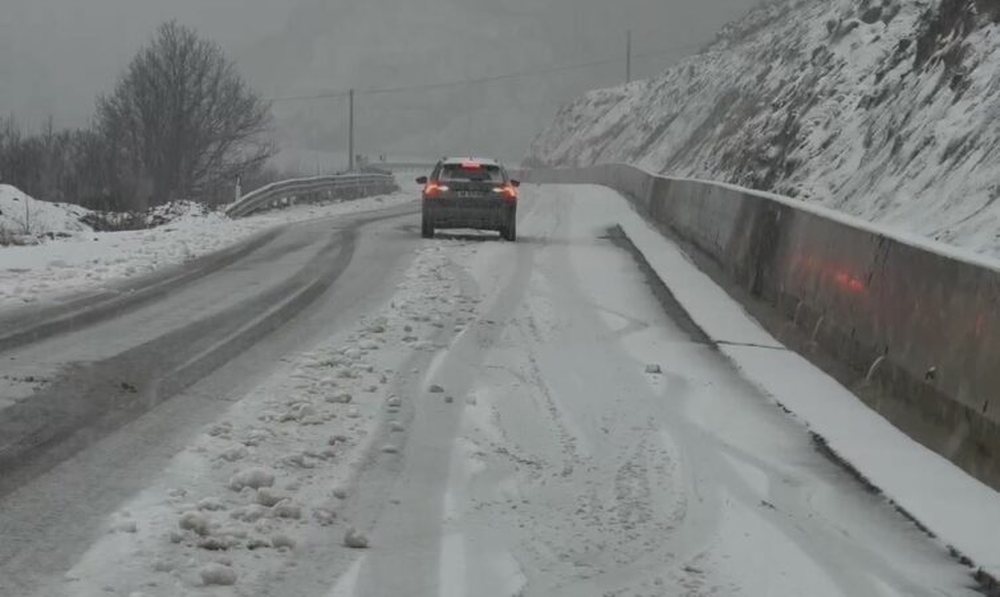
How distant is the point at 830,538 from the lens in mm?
4676

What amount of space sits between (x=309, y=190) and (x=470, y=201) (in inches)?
675

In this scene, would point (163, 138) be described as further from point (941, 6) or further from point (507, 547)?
point (507, 547)

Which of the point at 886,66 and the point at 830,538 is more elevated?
the point at 886,66

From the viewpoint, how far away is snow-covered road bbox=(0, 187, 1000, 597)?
413 centimetres

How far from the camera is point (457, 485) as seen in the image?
5332 mm

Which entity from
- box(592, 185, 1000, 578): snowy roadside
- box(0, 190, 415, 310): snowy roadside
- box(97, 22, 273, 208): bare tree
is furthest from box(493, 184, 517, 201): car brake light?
box(97, 22, 273, 208): bare tree

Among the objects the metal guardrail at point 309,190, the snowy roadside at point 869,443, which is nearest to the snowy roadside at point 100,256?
the metal guardrail at point 309,190

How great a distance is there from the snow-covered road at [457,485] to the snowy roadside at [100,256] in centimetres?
337

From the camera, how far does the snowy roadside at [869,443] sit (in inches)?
186

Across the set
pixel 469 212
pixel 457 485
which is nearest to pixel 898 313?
pixel 457 485

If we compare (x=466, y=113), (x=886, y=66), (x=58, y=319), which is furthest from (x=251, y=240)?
(x=466, y=113)

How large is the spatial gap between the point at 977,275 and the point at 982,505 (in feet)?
4.18

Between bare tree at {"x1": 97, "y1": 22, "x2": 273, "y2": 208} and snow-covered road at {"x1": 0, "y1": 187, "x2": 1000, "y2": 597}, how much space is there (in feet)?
201

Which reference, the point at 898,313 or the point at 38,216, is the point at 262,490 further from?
the point at 38,216
